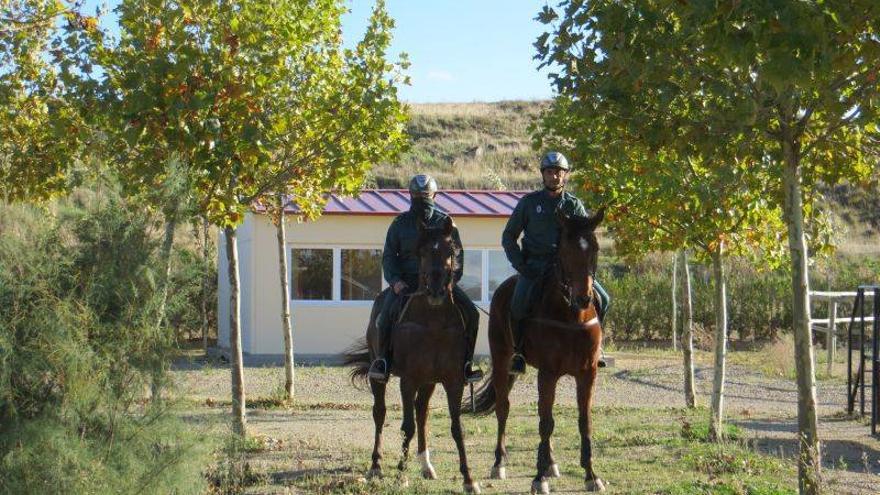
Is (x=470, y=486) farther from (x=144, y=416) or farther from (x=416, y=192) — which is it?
(x=144, y=416)

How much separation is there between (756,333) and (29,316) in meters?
29.7

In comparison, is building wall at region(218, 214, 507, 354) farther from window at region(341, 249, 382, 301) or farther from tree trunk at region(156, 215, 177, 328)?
tree trunk at region(156, 215, 177, 328)

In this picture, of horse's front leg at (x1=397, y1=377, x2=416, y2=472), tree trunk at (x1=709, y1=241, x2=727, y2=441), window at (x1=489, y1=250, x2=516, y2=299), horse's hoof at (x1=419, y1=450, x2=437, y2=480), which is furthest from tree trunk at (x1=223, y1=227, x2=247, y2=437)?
window at (x1=489, y1=250, x2=516, y2=299)

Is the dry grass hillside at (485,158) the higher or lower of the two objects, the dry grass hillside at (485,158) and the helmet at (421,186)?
the higher

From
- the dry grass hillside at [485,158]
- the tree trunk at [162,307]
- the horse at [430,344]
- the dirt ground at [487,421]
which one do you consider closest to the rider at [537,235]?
the horse at [430,344]

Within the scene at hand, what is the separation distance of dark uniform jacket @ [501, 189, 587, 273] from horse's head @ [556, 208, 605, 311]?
77 centimetres

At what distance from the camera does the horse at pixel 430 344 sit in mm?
10148

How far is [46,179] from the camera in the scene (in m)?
13.5

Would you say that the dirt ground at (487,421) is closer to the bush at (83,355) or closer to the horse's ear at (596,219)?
the bush at (83,355)

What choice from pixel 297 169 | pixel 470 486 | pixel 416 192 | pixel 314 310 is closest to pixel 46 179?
pixel 297 169

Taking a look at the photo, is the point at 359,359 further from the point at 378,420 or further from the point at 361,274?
the point at 361,274

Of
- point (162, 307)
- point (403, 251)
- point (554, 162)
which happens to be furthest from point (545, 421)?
point (162, 307)

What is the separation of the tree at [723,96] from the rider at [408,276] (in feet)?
7.25

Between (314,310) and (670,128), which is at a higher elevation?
(670,128)
